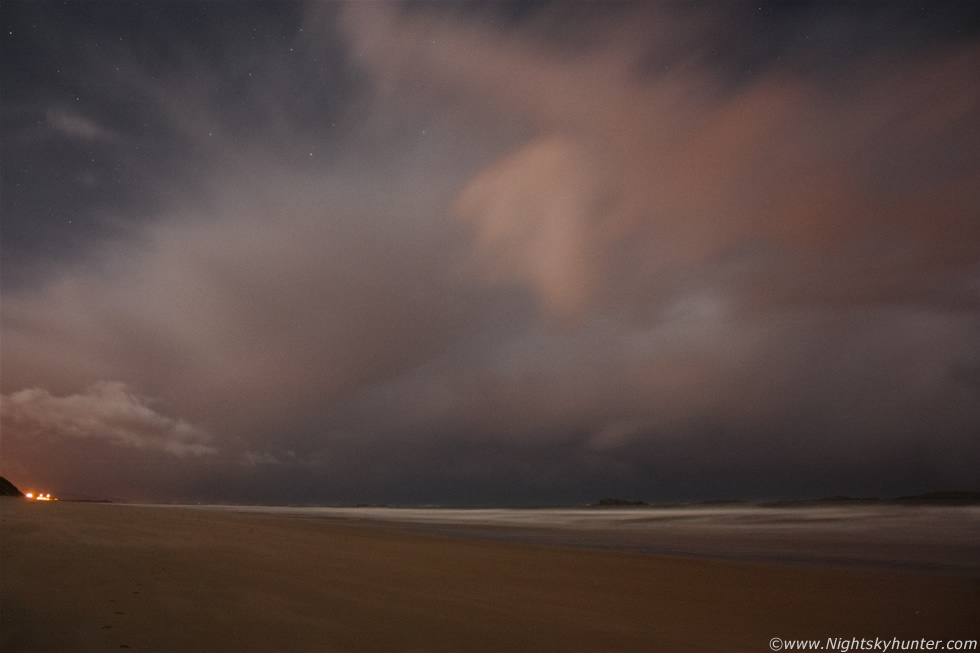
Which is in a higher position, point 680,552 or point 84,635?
point 84,635

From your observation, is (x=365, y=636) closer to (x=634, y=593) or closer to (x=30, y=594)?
(x=30, y=594)

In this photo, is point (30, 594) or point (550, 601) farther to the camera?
point (550, 601)

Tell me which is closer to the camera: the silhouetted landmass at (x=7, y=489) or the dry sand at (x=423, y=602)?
the dry sand at (x=423, y=602)

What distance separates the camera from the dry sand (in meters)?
6.72

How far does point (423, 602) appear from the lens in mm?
9242

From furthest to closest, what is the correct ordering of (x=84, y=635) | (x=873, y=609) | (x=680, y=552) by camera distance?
(x=680, y=552) < (x=873, y=609) < (x=84, y=635)

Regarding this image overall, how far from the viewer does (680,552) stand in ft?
67.7

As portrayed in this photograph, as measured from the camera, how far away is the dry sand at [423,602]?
672 cm

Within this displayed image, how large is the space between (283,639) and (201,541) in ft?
43.7

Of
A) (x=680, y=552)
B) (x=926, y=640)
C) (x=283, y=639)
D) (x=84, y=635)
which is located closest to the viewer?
(x=84, y=635)

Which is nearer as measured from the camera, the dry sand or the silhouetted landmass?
the dry sand

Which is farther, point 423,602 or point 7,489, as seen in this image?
point 7,489

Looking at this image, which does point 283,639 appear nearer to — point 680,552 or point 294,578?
point 294,578

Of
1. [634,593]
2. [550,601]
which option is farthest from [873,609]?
[550,601]
